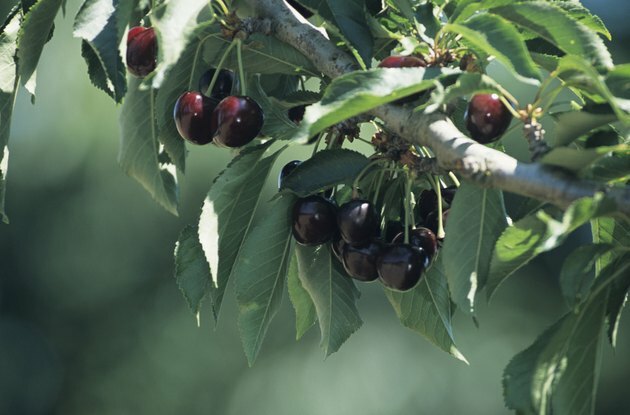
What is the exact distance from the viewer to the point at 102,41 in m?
1.32

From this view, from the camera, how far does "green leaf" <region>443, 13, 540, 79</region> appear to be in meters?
1.18

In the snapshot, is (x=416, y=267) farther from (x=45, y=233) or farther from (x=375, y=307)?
(x=45, y=233)

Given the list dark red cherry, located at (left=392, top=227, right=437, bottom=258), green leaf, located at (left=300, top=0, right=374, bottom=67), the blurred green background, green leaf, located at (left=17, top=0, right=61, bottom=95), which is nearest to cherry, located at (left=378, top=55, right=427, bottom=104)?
green leaf, located at (left=300, top=0, right=374, bottom=67)

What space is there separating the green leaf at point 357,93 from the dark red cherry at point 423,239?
365 mm

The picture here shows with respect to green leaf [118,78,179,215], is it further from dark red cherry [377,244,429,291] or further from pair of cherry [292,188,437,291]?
dark red cherry [377,244,429,291]

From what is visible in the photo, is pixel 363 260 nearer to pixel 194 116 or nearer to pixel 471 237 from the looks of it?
pixel 471 237

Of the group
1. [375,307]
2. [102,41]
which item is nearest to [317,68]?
[102,41]

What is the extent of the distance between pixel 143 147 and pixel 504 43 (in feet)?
1.75

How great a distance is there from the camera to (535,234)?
1.16m

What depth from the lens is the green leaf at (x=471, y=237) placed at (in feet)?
4.22

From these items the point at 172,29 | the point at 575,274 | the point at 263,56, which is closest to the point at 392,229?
the point at 263,56

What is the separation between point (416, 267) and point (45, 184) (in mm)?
5963

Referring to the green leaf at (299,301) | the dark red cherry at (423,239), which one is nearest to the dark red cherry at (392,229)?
the dark red cherry at (423,239)

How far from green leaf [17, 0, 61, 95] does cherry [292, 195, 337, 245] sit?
16.2 inches
